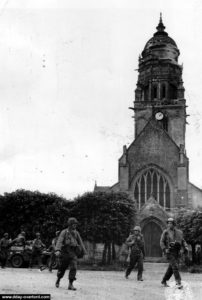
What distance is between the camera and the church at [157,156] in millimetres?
44594

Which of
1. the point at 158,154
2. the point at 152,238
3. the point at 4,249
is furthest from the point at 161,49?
the point at 4,249

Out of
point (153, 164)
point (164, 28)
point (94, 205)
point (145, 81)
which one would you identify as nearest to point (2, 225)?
point (94, 205)

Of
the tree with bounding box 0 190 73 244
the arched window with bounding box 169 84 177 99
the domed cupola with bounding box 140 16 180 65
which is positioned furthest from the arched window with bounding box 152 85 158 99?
the tree with bounding box 0 190 73 244

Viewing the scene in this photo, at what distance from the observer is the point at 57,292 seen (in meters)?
11.8

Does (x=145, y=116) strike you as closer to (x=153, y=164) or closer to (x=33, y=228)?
(x=153, y=164)

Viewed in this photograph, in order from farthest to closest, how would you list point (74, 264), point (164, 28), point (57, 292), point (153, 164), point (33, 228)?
point (164, 28)
point (153, 164)
point (33, 228)
point (74, 264)
point (57, 292)

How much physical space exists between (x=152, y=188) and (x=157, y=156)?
3116 mm

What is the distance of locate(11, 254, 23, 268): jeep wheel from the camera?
24.8 m

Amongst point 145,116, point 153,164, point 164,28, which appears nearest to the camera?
point 153,164

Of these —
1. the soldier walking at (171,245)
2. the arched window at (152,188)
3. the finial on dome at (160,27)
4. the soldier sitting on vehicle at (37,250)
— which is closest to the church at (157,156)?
the arched window at (152,188)

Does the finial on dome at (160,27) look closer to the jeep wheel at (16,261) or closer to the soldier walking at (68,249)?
the jeep wheel at (16,261)

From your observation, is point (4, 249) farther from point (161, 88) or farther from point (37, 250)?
point (161, 88)

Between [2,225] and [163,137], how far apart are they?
62.9 ft

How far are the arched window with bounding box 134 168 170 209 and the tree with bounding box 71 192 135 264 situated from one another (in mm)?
9311
